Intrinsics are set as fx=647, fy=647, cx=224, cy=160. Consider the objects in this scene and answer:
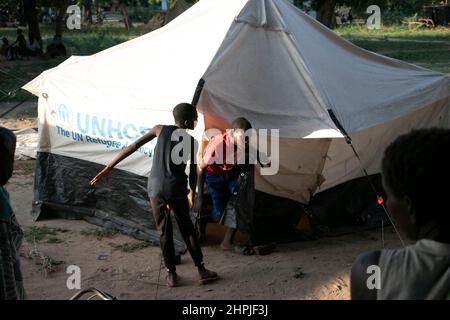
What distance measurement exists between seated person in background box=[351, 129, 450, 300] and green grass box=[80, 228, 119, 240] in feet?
16.6

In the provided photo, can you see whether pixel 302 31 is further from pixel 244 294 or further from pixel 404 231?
pixel 404 231

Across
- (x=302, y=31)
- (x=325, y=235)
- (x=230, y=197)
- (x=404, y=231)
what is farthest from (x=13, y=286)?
(x=302, y=31)

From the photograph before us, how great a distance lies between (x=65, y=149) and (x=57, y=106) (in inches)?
19.6

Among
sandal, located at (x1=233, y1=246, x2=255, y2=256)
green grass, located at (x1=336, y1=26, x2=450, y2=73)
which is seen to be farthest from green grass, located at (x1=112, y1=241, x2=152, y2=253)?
green grass, located at (x1=336, y1=26, x2=450, y2=73)

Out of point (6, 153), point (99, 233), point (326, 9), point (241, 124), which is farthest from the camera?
point (326, 9)

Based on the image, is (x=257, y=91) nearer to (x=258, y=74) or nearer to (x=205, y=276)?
(x=258, y=74)

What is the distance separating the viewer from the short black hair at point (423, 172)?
1.58m

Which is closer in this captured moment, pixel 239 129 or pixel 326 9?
pixel 239 129

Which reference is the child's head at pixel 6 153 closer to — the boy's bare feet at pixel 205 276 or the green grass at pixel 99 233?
the boy's bare feet at pixel 205 276

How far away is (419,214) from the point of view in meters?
1.63

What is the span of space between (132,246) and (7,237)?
11.1ft

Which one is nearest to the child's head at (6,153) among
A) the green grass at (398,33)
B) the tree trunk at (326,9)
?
the tree trunk at (326,9)

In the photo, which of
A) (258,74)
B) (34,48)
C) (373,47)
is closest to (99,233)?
(258,74)

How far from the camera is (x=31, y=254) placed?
5957 millimetres
